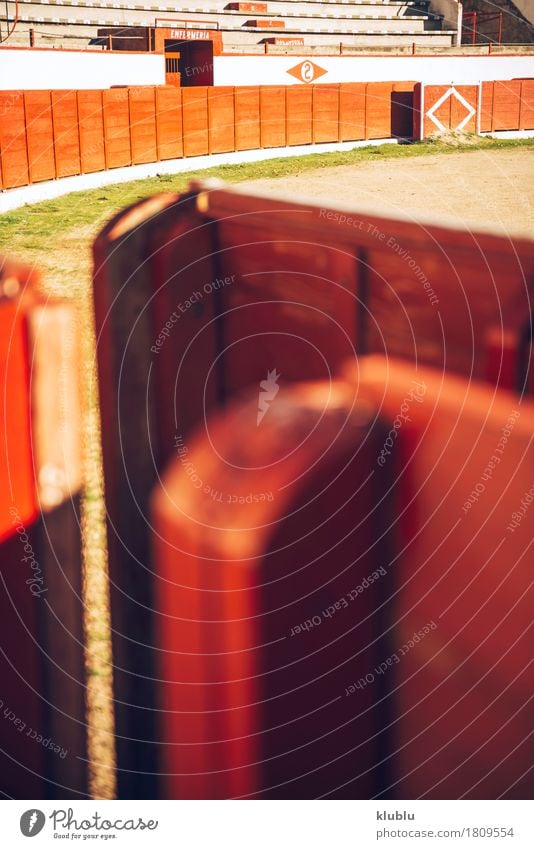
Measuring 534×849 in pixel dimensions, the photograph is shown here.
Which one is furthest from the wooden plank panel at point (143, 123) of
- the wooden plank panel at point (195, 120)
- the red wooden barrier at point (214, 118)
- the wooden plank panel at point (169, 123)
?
the wooden plank panel at point (195, 120)

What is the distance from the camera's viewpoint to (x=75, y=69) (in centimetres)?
1834

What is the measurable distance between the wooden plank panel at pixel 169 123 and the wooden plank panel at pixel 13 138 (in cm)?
342

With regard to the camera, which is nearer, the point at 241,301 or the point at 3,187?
the point at 241,301

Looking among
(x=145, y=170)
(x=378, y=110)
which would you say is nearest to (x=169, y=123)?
(x=145, y=170)

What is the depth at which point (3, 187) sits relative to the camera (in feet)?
48.3

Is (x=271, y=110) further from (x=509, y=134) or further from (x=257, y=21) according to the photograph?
(x=509, y=134)

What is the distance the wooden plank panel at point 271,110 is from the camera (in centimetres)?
2142

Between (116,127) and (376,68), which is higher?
(376,68)

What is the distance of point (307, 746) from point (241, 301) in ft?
1.85

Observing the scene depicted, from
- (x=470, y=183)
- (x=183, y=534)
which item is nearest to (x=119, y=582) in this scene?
(x=183, y=534)

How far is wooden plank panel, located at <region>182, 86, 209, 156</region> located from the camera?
19516mm

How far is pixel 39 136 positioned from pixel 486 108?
585 inches

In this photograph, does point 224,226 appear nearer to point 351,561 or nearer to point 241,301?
point 241,301

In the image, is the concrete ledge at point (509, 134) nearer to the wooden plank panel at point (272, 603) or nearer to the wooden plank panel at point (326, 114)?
the wooden plank panel at point (326, 114)
